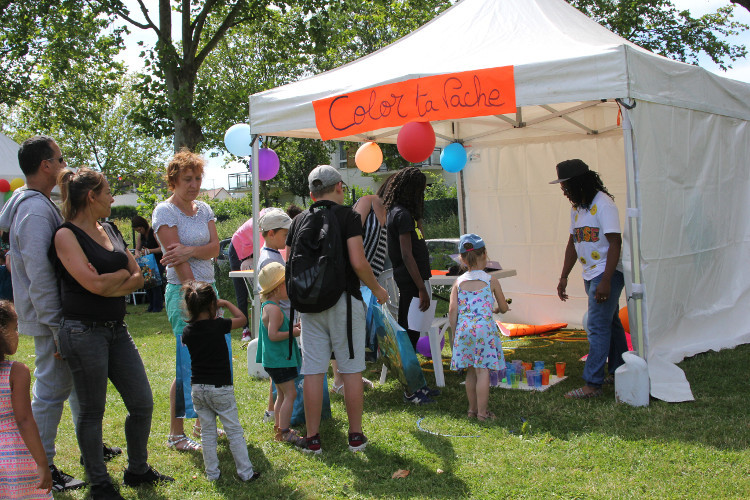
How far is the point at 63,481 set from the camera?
342 cm

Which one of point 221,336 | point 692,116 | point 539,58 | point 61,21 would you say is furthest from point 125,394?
point 61,21

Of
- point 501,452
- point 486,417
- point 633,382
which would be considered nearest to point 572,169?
point 633,382

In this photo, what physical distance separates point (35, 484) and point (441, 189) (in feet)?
81.1

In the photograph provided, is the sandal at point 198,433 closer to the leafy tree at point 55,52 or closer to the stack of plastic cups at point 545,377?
the stack of plastic cups at point 545,377

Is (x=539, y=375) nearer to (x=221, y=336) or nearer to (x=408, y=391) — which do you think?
(x=408, y=391)

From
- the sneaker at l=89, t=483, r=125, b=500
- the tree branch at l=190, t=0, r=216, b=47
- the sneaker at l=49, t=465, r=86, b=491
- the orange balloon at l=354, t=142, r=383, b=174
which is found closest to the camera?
the sneaker at l=89, t=483, r=125, b=500

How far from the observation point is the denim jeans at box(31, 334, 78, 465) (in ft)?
10.4

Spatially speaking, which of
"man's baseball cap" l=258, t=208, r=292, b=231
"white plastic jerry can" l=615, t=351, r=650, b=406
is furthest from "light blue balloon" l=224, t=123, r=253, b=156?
"white plastic jerry can" l=615, t=351, r=650, b=406

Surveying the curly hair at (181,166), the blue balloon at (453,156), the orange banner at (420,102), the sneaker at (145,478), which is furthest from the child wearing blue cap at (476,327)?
the blue balloon at (453,156)

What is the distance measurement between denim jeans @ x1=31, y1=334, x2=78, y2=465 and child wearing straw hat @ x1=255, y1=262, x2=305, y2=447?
1.13 meters

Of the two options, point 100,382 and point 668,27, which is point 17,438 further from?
point 668,27

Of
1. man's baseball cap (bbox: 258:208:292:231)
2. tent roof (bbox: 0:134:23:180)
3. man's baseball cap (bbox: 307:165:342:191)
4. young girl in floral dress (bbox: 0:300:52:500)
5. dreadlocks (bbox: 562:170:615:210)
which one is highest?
tent roof (bbox: 0:134:23:180)

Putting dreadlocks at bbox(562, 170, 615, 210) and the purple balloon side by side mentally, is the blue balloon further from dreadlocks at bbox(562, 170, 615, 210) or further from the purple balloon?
dreadlocks at bbox(562, 170, 615, 210)

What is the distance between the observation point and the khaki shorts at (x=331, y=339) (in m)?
3.71
